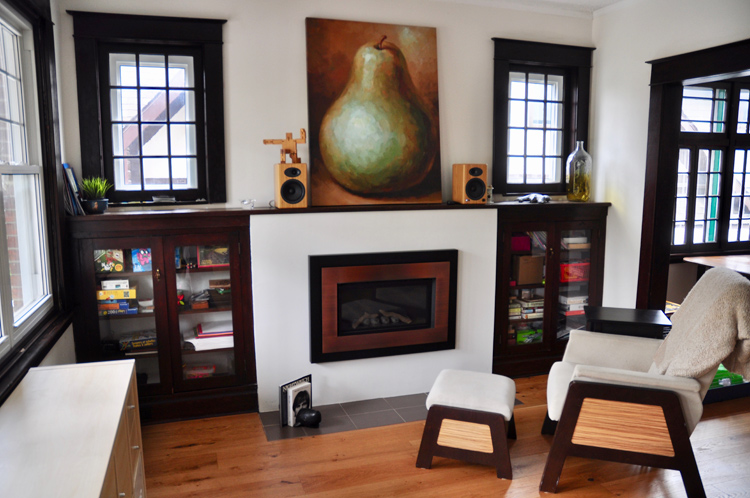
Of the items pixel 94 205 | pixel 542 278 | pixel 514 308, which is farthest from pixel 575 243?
pixel 94 205

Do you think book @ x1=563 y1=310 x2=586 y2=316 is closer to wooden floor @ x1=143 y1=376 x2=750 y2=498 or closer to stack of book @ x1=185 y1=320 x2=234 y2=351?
wooden floor @ x1=143 y1=376 x2=750 y2=498

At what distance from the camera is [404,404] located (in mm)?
3863

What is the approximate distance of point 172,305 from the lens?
357 cm

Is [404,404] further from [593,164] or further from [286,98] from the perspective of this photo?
[593,164]

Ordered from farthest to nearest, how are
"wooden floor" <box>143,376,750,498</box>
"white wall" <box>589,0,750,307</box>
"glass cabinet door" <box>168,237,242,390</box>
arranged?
1. "white wall" <box>589,0,750,307</box>
2. "glass cabinet door" <box>168,237,242,390</box>
3. "wooden floor" <box>143,376,750,498</box>

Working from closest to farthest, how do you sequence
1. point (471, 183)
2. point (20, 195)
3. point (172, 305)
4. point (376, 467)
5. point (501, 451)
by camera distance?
point (20, 195) → point (501, 451) → point (376, 467) → point (172, 305) → point (471, 183)

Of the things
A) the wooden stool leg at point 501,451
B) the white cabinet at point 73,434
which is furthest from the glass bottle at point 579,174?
the white cabinet at point 73,434

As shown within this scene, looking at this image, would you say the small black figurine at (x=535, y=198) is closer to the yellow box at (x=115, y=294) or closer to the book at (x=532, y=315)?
the book at (x=532, y=315)

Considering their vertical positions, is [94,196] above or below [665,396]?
above

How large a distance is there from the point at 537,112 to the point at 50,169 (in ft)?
11.5

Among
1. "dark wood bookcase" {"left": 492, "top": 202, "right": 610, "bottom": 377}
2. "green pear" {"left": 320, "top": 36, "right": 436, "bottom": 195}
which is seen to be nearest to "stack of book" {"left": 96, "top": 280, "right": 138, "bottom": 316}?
"green pear" {"left": 320, "top": 36, "right": 436, "bottom": 195}

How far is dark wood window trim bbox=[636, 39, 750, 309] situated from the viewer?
12.2ft

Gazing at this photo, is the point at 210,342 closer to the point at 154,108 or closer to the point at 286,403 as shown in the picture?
the point at 286,403

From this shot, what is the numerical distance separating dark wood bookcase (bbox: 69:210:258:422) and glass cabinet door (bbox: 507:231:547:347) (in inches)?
77.9
